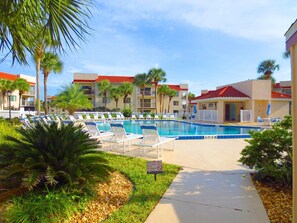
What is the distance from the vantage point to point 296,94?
98.7 inches

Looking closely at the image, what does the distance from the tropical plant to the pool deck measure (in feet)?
4.36

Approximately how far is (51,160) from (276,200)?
3830 mm

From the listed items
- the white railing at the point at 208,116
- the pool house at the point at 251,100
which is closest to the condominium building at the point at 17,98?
the white railing at the point at 208,116

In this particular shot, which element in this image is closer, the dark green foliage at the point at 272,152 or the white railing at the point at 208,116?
the dark green foliage at the point at 272,152

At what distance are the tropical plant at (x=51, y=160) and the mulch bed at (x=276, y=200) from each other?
276 centimetres

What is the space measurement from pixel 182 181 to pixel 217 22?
269 inches

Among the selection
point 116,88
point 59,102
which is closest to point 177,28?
point 59,102

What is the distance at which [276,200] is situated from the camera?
3.77m

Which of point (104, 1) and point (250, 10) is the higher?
point (250, 10)

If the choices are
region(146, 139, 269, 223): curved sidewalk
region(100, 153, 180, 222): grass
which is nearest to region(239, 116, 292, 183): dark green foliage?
region(146, 139, 269, 223): curved sidewalk

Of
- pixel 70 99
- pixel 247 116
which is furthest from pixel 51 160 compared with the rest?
pixel 70 99

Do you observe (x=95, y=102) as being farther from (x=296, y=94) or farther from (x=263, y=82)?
(x=296, y=94)

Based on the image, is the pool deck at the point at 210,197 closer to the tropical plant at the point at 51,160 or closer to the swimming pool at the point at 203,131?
the tropical plant at the point at 51,160

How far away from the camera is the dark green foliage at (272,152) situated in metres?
4.37
